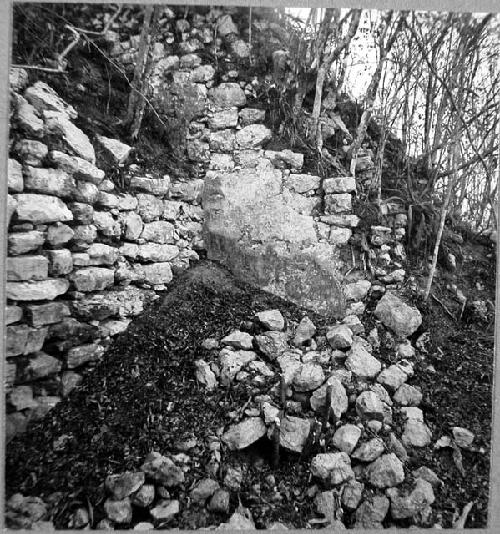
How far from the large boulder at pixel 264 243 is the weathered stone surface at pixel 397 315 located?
0.50 feet

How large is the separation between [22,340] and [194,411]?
0.60m

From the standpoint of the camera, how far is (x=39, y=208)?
3.25 ft

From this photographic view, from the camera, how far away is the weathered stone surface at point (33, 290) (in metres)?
1.00

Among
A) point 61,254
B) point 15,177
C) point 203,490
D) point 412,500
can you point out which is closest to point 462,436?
point 412,500

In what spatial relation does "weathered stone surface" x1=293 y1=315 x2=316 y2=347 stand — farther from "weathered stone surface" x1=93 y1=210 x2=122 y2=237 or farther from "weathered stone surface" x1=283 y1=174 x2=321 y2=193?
"weathered stone surface" x1=93 y1=210 x2=122 y2=237

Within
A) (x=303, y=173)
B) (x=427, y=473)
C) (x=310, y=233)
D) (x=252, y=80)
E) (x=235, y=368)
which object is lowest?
(x=427, y=473)

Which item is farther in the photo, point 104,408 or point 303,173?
point 303,173

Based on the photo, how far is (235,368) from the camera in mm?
1064

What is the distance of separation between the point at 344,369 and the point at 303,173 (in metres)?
0.73

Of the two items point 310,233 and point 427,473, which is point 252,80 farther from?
point 427,473

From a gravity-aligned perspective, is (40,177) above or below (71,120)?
below

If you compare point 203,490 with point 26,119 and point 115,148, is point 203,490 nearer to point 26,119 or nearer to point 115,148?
point 115,148

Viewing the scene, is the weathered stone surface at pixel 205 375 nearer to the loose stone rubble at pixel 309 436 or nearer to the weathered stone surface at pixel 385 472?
the loose stone rubble at pixel 309 436

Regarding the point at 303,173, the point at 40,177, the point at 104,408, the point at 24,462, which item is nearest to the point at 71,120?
the point at 40,177
